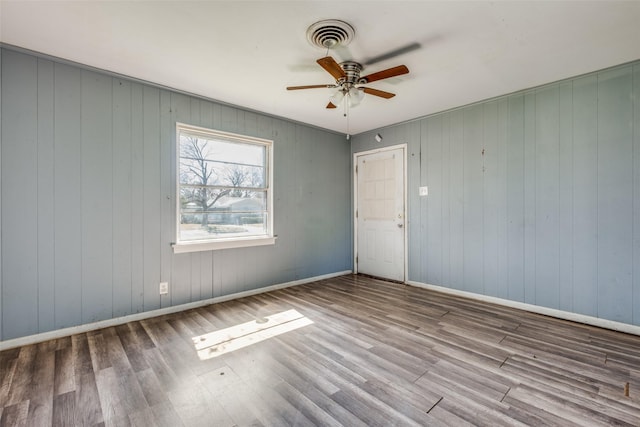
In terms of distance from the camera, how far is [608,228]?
291 cm

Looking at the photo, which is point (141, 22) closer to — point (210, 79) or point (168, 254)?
point (210, 79)

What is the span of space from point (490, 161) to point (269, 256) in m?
3.24

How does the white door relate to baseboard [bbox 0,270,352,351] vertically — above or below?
above

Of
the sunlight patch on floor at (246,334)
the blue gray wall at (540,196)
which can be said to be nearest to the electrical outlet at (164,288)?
the sunlight patch on floor at (246,334)

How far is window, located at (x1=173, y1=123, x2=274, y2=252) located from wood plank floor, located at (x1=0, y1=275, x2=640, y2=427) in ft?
3.32

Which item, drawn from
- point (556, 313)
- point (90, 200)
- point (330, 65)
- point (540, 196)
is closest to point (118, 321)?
point (90, 200)

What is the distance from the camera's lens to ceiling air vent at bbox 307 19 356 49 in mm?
2168

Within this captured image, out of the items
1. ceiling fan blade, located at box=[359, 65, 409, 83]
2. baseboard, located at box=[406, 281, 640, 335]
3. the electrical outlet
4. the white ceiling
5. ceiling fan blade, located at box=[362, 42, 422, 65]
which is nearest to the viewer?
the white ceiling

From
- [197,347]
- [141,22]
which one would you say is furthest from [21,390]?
[141,22]

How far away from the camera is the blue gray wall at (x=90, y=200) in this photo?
8.33 feet

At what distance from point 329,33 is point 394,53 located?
2.18ft

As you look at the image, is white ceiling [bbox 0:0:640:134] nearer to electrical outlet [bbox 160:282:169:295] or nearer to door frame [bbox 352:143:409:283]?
door frame [bbox 352:143:409:283]

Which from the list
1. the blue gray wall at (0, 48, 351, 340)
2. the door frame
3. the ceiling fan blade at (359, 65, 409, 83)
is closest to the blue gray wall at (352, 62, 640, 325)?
the door frame

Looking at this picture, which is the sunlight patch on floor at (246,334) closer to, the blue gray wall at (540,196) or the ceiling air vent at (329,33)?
the blue gray wall at (540,196)
